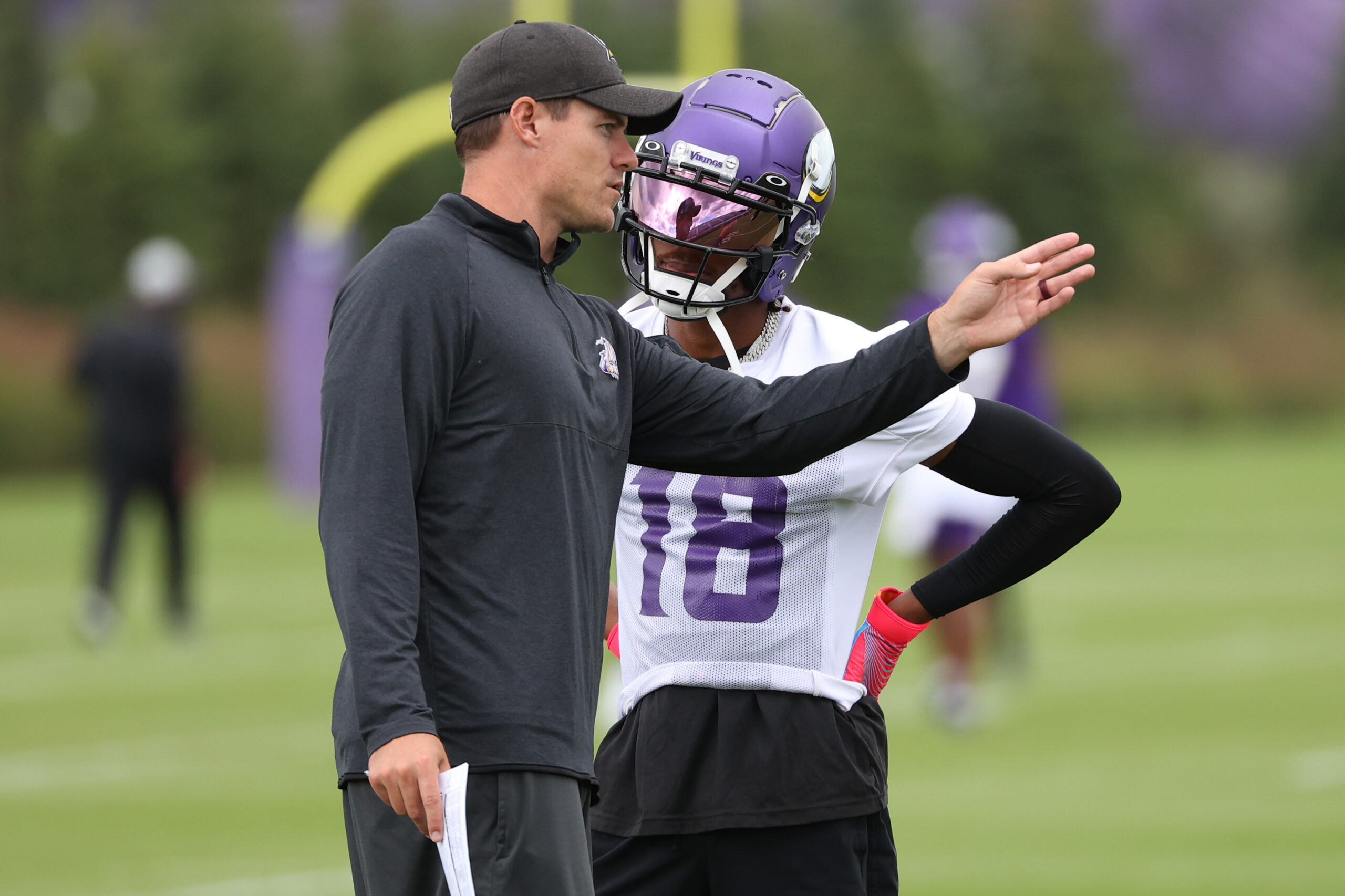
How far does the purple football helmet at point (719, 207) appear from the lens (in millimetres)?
3658

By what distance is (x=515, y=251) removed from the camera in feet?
9.77

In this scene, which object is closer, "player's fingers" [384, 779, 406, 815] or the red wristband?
"player's fingers" [384, 779, 406, 815]

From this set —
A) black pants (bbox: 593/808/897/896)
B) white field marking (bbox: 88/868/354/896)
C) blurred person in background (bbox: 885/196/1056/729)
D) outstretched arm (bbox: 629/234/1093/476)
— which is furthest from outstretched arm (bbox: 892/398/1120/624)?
blurred person in background (bbox: 885/196/1056/729)

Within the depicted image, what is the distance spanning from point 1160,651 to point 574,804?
9368 millimetres

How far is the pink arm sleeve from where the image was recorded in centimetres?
362

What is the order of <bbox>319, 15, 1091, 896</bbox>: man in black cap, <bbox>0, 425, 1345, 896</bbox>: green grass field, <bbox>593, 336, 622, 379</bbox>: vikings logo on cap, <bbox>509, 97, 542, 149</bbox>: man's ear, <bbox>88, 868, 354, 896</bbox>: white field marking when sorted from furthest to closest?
<bbox>0, 425, 1345, 896</bbox>: green grass field → <bbox>88, 868, 354, 896</bbox>: white field marking → <bbox>593, 336, 622, 379</bbox>: vikings logo on cap → <bbox>509, 97, 542, 149</bbox>: man's ear → <bbox>319, 15, 1091, 896</bbox>: man in black cap

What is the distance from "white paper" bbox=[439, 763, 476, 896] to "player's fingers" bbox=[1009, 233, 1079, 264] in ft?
3.85

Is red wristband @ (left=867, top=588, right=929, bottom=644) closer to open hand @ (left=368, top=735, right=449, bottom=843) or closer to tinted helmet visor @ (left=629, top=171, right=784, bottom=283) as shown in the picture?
tinted helmet visor @ (left=629, top=171, right=784, bottom=283)


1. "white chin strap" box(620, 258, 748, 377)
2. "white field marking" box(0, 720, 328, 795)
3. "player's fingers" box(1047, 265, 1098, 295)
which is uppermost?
"white chin strap" box(620, 258, 748, 377)

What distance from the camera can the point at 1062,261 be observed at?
3.02 metres

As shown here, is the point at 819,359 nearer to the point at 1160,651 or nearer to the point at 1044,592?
the point at 1160,651

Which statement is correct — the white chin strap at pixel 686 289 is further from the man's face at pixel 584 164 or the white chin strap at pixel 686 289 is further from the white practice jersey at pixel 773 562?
the man's face at pixel 584 164

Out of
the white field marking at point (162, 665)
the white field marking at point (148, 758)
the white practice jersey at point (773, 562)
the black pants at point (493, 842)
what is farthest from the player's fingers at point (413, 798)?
the white field marking at point (162, 665)

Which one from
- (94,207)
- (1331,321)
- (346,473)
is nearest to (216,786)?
(346,473)
